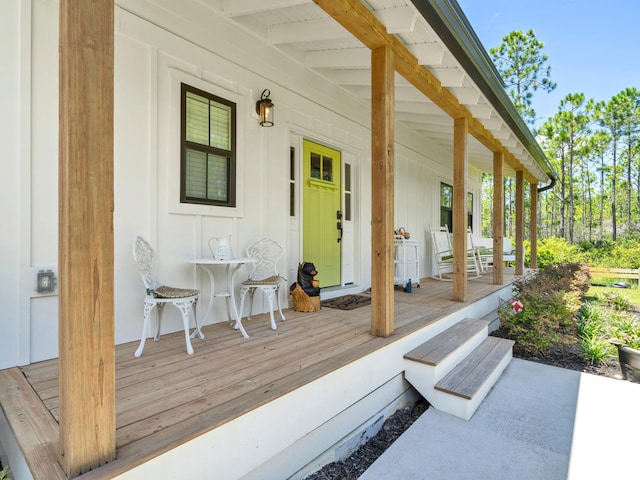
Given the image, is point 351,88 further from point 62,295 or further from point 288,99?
point 62,295

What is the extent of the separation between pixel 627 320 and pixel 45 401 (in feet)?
18.8

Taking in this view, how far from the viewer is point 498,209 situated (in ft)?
18.5

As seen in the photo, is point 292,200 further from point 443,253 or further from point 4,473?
point 443,253

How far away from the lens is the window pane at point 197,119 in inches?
118

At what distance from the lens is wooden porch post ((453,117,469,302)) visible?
4230mm

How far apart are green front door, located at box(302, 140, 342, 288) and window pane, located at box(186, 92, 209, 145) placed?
1387 mm

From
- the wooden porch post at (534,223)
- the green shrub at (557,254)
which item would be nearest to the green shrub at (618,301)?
the wooden porch post at (534,223)

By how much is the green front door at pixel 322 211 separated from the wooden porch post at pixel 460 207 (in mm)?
1516

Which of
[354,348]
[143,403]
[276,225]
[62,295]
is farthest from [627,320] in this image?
[62,295]

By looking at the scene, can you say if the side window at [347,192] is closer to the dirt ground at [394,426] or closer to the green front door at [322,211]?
the green front door at [322,211]

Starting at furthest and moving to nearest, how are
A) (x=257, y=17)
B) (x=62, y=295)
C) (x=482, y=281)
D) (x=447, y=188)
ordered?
(x=447, y=188)
(x=482, y=281)
(x=257, y=17)
(x=62, y=295)

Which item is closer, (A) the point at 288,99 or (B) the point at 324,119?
(A) the point at 288,99

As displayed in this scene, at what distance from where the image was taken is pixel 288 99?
386 centimetres

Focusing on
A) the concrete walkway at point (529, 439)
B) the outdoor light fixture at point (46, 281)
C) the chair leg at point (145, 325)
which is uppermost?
the outdoor light fixture at point (46, 281)
